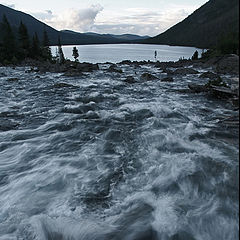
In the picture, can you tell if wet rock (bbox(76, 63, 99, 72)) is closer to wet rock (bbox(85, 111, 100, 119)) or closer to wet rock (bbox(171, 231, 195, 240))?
wet rock (bbox(85, 111, 100, 119))

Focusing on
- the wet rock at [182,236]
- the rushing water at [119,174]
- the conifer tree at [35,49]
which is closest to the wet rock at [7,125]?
the rushing water at [119,174]

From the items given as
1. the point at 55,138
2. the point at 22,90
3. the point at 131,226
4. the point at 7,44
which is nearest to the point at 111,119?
the point at 55,138

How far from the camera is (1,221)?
643 cm

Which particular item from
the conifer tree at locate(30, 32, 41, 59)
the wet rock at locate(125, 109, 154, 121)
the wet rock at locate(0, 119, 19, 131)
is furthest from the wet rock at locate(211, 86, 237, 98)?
the conifer tree at locate(30, 32, 41, 59)

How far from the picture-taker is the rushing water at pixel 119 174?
6223 millimetres

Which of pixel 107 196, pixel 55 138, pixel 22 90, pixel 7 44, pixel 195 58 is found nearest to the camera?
pixel 107 196

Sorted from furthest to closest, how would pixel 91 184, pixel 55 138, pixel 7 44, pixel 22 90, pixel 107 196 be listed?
pixel 7 44 < pixel 22 90 < pixel 55 138 < pixel 91 184 < pixel 107 196

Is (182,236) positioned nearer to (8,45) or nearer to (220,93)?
(220,93)

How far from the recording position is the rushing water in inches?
245

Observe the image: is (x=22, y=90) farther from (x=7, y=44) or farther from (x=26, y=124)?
(x=7, y=44)

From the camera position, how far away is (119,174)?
8.63 metres

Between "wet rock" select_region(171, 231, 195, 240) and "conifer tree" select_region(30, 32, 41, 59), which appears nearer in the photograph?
"wet rock" select_region(171, 231, 195, 240)

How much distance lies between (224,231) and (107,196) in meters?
3.51

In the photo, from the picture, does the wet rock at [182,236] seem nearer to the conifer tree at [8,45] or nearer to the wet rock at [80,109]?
the wet rock at [80,109]
